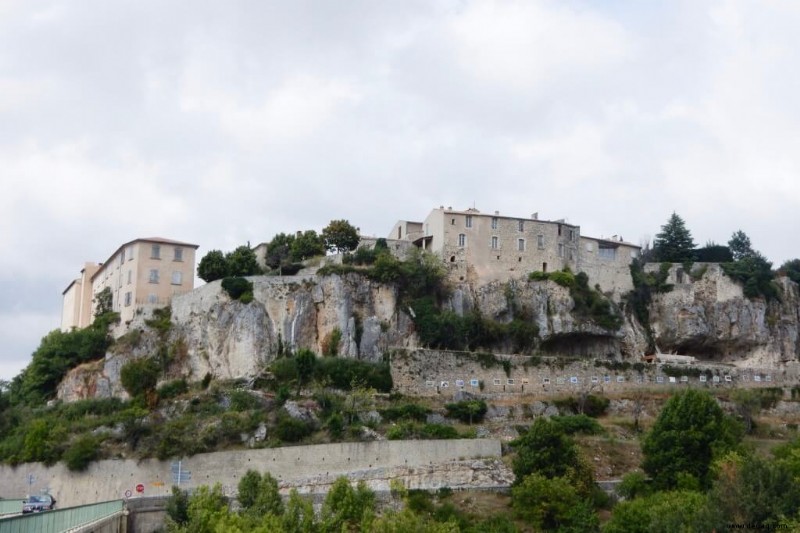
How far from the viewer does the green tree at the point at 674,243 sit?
7800cm

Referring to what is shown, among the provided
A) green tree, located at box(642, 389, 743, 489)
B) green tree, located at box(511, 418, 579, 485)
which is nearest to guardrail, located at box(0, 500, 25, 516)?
green tree, located at box(511, 418, 579, 485)

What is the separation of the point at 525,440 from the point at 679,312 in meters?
28.5

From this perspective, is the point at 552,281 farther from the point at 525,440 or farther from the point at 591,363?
the point at 525,440

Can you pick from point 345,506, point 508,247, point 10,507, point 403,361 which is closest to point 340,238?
point 508,247

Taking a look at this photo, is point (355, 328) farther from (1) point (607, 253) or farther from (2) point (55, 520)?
(2) point (55, 520)

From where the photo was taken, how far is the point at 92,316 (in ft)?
247

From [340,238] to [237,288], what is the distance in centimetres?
966

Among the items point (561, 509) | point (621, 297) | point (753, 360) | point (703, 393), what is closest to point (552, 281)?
point (621, 297)

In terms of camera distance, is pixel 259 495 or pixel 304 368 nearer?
pixel 259 495

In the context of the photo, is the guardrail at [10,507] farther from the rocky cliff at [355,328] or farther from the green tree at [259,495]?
the rocky cliff at [355,328]

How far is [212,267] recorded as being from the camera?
223ft

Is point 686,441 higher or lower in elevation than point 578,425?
lower

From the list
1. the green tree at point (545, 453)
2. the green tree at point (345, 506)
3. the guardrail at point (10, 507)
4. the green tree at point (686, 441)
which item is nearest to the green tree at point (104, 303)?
the green tree at point (345, 506)

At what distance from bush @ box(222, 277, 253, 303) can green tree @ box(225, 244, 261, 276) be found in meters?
2.79
